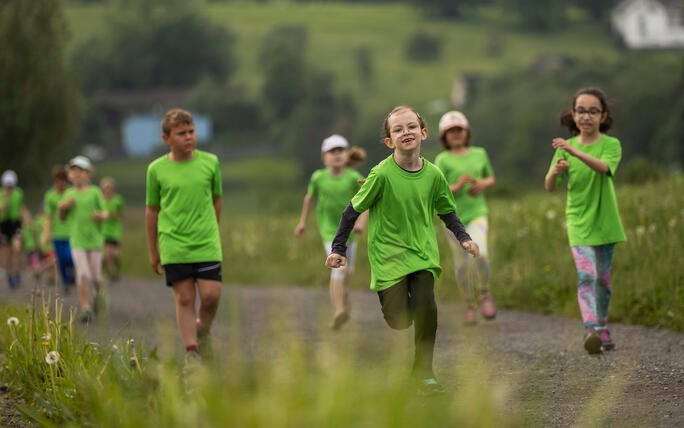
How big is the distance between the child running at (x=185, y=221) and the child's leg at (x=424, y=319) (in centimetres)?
198

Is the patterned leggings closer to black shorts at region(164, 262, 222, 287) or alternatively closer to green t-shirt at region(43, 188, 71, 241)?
black shorts at region(164, 262, 222, 287)

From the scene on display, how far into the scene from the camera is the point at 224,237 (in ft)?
75.4

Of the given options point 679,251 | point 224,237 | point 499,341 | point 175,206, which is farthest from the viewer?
point 224,237

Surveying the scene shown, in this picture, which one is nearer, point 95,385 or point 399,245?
point 95,385

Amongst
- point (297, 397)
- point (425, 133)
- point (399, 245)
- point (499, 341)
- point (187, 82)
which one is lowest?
point (499, 341)

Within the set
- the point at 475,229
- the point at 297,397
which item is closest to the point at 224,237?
the point at 475,229

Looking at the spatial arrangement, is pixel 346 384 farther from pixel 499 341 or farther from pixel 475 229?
pixel 475 229

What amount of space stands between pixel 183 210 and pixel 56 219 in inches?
270

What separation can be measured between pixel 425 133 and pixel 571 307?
4395 mm

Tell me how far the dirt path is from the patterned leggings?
12.1 inches

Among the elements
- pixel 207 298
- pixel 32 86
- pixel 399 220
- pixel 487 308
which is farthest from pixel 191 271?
pixel 32 86

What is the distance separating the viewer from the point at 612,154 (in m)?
7.51

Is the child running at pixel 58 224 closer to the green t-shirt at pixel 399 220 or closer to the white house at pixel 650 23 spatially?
the green t-shirt at pixel 399 220

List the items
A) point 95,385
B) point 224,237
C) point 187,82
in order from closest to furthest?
point 95,385, point 224,237, point 187,82
